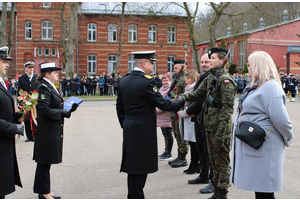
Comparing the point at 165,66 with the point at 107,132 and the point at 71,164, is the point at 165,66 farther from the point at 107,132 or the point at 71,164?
the point at 71,164

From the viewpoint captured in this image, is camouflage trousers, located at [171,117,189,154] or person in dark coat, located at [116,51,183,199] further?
camouflage trousers, located at [171,117,189,154]

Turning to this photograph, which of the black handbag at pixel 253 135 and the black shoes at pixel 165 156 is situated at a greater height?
the black handbag at pixel 253 135

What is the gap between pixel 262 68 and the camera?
3562 millimetres

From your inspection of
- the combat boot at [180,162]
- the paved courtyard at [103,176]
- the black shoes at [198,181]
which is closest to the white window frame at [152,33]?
the paved courtyard at [103,176]

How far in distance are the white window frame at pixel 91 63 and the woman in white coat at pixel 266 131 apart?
131ft

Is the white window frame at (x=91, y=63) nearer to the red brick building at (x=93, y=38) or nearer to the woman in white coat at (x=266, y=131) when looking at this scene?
the red brick building at (x=93, y=38)

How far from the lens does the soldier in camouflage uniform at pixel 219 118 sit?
4.36 metres

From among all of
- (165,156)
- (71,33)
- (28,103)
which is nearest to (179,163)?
(165,156)

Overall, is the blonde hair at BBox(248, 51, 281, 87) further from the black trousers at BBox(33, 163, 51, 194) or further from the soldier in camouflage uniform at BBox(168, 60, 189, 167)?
the black trousers at BBox(33, 163, 51, 194)

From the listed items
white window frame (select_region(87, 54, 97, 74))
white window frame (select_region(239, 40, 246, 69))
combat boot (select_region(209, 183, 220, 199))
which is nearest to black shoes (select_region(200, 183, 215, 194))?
combat boot (select_region(209, 183, 220, 199))

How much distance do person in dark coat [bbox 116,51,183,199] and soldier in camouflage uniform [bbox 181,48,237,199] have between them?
2.38ft

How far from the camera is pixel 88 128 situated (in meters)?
11.1

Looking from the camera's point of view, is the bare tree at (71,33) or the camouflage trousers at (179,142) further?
the bare tree at (71,33)

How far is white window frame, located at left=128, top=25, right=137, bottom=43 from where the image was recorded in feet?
141
